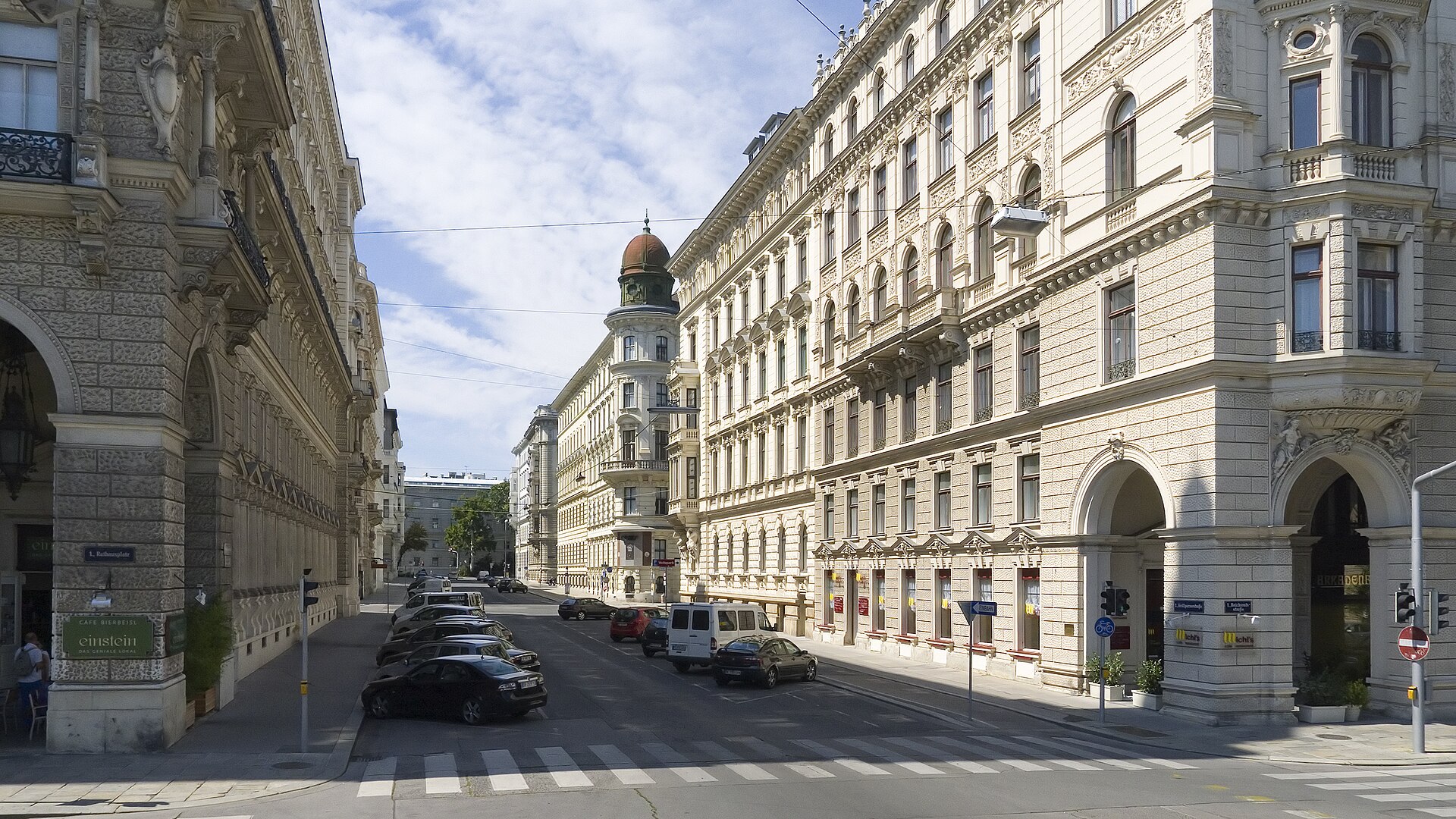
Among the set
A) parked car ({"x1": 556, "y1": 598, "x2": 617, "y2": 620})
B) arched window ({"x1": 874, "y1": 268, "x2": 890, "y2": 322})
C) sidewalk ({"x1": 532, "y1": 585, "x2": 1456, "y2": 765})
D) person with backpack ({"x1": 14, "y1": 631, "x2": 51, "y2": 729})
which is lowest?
parked car ({"x1": 556, "y1": 598, "x2": 617, "y2": 620})

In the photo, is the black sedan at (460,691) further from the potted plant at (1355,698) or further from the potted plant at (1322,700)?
the potted plant at (1355,698)

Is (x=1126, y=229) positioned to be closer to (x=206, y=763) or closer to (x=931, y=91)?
(x=931, y=91)

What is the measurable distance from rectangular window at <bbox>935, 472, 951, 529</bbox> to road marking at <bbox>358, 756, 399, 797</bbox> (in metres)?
22.3

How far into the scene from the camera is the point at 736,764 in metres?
20.6

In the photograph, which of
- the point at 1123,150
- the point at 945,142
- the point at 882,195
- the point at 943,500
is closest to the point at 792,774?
the point at 1123,150

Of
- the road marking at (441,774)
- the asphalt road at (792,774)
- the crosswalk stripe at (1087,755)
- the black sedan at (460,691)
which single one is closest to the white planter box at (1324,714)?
the asphalt road at (792,774)

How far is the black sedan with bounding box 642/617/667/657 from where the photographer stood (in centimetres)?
4378

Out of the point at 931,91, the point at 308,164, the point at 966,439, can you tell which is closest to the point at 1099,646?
the point at 966,439

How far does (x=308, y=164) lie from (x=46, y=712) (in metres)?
33.6

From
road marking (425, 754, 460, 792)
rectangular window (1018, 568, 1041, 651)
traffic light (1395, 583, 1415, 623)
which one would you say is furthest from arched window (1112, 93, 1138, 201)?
road marking (425, 754, 460, 792)

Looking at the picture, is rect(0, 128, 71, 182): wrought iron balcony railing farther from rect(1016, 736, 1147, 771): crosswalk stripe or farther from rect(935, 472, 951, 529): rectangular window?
rect(935, 472, 951, 529): rectangular window

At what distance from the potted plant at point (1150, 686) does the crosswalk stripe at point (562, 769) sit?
13.9m

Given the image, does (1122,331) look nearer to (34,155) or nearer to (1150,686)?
(1150,686)

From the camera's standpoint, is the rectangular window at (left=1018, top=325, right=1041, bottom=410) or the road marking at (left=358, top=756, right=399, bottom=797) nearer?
the road marking at (left=358, top=756, right=399, bottom=797)
